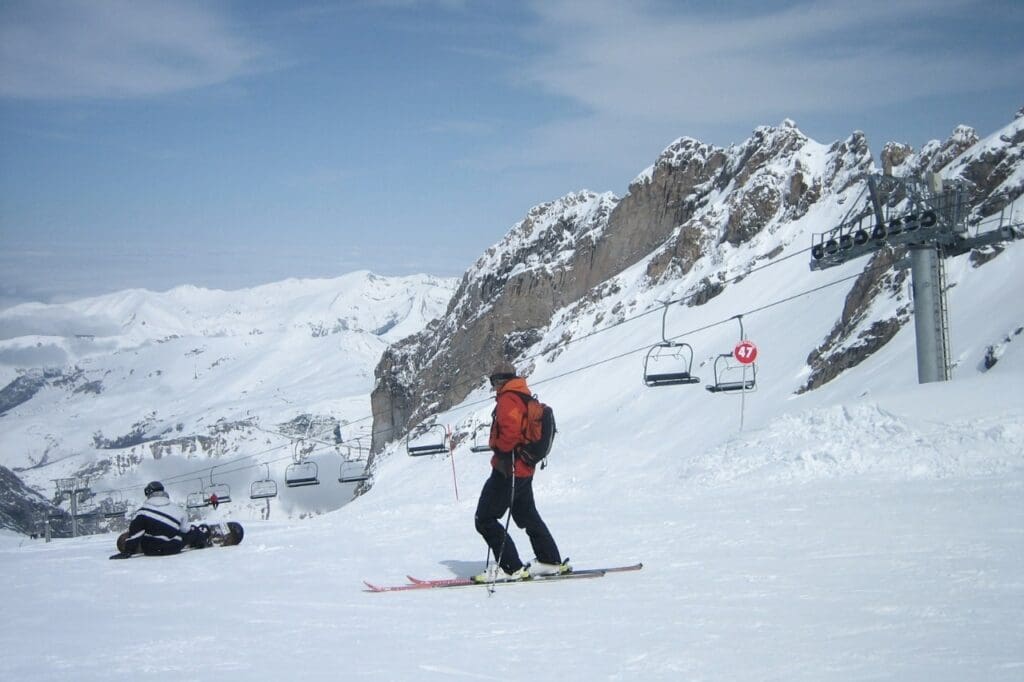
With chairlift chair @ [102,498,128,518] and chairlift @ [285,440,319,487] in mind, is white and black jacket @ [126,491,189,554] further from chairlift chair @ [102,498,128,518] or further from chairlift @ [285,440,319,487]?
chairlift chair @ [102,498,128,518]

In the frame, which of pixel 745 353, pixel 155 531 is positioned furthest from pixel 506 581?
pixel 745 353

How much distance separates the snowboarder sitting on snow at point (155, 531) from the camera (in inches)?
491

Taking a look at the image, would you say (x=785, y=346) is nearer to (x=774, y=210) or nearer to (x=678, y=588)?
(x=774, y=210)

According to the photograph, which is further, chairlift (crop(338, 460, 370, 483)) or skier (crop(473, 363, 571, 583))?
chairlift (crop(338, 460, 370, 483))

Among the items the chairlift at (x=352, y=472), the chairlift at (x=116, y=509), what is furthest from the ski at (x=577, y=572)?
the chairlift at (x=116, y=509)

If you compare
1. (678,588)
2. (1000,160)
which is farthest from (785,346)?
(678,588)

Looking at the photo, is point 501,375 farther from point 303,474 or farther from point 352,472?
point 352,472

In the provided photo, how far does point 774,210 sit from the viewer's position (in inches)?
2672

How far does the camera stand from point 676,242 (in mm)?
74125

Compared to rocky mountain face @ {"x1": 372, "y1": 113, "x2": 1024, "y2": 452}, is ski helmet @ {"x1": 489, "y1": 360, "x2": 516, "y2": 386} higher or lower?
lower

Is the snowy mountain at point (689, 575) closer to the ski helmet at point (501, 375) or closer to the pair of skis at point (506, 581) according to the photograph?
the pair of skis at point (506, 581)

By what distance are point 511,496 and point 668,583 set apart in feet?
5.19

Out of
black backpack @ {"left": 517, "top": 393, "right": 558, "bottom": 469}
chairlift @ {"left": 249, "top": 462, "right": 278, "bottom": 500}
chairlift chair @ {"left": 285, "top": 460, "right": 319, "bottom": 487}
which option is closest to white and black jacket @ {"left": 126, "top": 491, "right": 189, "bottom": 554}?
black backpack @ {"left": 517, "top": 393, "right": 558, "bottom": 469}

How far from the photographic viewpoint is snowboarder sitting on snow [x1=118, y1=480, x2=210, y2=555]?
12.5m
